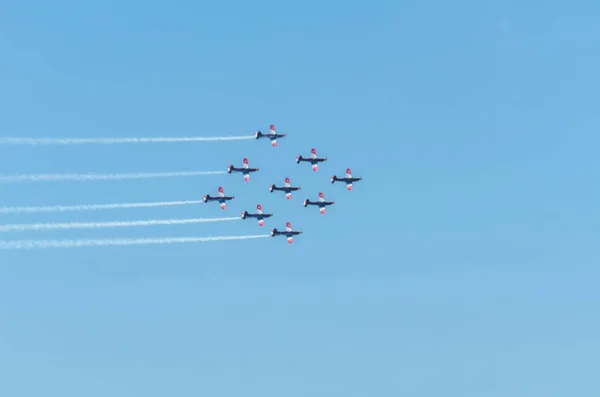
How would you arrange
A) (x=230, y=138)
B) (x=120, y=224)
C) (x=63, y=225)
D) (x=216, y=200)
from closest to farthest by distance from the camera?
(x=63, y=225)
(x=120, y=224)
(x=230, y=138)
(x=216, y=200)

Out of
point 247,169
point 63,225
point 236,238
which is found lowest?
point 63,225

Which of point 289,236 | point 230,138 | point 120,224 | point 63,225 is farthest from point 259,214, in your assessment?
point 63,225

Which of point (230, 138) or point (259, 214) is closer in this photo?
point (230, 138)

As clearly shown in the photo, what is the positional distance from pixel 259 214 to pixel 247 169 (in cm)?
816

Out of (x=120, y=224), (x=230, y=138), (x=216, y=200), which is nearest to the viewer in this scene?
(x=120, y=224)

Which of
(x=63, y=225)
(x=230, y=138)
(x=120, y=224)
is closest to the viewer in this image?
(x=63, y=225)

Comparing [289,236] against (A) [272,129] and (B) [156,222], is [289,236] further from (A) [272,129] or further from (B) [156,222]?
(B) [156,222]

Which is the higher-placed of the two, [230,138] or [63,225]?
[230,138]

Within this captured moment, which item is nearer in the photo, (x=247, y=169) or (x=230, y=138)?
(x=230, y=138)

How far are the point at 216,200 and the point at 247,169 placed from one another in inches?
268

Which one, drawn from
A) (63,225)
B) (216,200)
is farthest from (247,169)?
(63,225)

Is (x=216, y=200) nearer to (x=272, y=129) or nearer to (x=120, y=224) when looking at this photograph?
(x=272, y=129)

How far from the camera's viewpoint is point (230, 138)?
180750 mm

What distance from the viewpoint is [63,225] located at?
153 metres
